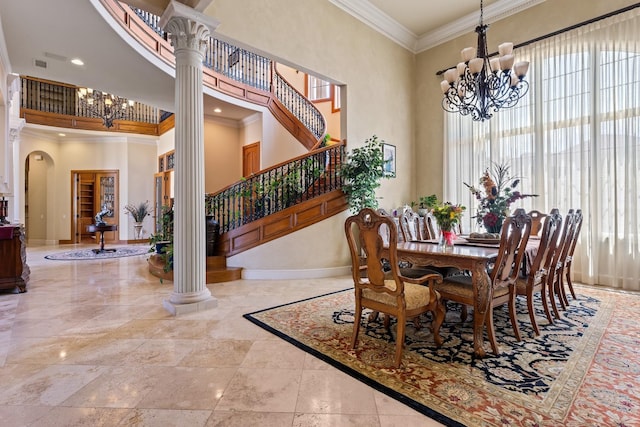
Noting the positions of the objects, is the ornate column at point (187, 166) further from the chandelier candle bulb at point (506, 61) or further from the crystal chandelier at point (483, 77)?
the chandelier candle bulb at point (506, 61)

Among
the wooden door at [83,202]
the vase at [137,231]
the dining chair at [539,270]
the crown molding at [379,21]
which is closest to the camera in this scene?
the dining chair at [539,270]

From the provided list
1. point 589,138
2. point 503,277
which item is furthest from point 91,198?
point 589,138

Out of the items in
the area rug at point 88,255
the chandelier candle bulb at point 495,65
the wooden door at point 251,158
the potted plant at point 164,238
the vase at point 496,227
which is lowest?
the area rug at point 88,255

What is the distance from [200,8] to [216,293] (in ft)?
11.1

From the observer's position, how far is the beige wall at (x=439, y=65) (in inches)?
199

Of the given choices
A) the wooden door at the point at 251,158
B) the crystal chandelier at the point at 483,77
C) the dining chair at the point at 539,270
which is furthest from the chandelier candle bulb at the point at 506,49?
the wooden door at the point at 251,158

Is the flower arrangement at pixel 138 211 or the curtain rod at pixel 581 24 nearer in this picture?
the curtain rod at pixel 581 24

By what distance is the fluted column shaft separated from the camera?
333 cm

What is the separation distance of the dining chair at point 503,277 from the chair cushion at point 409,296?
319mm

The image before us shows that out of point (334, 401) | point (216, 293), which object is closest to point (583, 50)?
point (334, 401)

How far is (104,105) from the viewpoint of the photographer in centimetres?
874

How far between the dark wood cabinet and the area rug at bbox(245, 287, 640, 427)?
3.55 meters

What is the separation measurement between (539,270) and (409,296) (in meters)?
1.53

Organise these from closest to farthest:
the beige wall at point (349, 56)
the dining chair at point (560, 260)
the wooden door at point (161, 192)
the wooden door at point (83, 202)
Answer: the dining chair at point (560, 260), the beige wall at point (349, 56), the wooden door at point (161, 192), the wooden door at point (83, 202)
